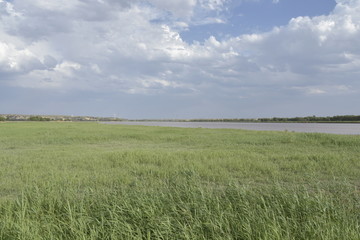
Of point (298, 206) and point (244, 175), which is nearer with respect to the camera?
point (298, 206)

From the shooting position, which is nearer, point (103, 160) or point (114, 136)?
point (103, 160)

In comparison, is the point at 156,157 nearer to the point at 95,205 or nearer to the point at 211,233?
the point at 95,205

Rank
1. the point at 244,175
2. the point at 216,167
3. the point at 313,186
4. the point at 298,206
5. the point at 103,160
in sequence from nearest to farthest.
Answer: the point at 298,206 < the point at 313,186 < the point at 244,175 < the point at 216,167 < the point at 103,160

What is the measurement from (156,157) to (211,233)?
26.7ft

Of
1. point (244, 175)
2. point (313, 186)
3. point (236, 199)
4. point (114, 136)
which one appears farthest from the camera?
point (114, 136)

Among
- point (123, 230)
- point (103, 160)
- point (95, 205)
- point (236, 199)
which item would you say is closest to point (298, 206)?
point (236, 199)

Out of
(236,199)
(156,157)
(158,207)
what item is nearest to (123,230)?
(158,207)

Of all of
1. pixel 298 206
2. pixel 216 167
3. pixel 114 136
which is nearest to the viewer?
pixel 298 206

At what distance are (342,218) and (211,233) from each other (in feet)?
8.84

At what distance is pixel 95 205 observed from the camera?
5.95 m

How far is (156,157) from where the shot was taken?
12.7 m

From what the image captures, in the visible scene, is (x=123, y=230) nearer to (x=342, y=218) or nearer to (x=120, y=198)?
(x=120, y=198)

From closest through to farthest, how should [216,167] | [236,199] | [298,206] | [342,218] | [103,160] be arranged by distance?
[342,218]
[298,206]
[236,199]
[216,167]
[103,160]

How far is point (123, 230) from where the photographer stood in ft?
16.1
